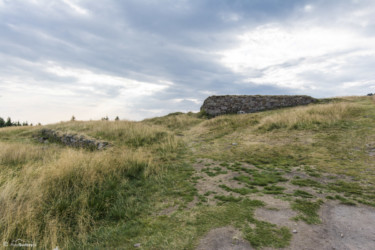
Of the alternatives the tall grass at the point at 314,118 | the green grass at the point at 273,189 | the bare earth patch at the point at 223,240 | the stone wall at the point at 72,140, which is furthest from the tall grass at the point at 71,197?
the tall grass at the point at 314,118

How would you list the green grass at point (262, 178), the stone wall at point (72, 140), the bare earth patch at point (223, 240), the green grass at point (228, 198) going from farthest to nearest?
the stone wall at point (72, 140), the green grass at point (262, 178), the green grass at point (228, 198), the bare earth patch at point (223, 240)

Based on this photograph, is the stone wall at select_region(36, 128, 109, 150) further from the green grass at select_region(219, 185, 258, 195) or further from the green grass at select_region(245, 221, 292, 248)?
the green grass at select_region(245, 221, 292, 248)

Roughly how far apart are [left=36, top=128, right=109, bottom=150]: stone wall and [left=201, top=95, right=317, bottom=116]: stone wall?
550 inches

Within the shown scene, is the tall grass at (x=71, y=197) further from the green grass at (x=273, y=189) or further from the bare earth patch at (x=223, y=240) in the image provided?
the green grass at (x=273, y=189)

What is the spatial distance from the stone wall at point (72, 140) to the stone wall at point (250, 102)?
45.8 feet

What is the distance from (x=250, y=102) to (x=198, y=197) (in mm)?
18212

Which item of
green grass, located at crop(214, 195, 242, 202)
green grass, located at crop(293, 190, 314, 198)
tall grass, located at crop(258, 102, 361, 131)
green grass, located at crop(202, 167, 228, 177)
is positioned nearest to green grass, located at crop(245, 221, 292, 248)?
green grass, located at crop(214, 195, 242, 202)

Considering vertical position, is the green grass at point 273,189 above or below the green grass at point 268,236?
above

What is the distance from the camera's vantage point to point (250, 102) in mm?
21047

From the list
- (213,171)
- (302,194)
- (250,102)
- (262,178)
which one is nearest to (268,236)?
(302,194)

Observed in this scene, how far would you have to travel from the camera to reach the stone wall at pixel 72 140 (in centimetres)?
1067

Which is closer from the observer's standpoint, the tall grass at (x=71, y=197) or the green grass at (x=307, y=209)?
the tall grass at (x=71, y=197)

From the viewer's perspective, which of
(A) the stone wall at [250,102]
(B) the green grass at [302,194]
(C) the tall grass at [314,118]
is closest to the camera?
(B) the green grass at [302,194]

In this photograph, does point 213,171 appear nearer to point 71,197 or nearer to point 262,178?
point 262,178
